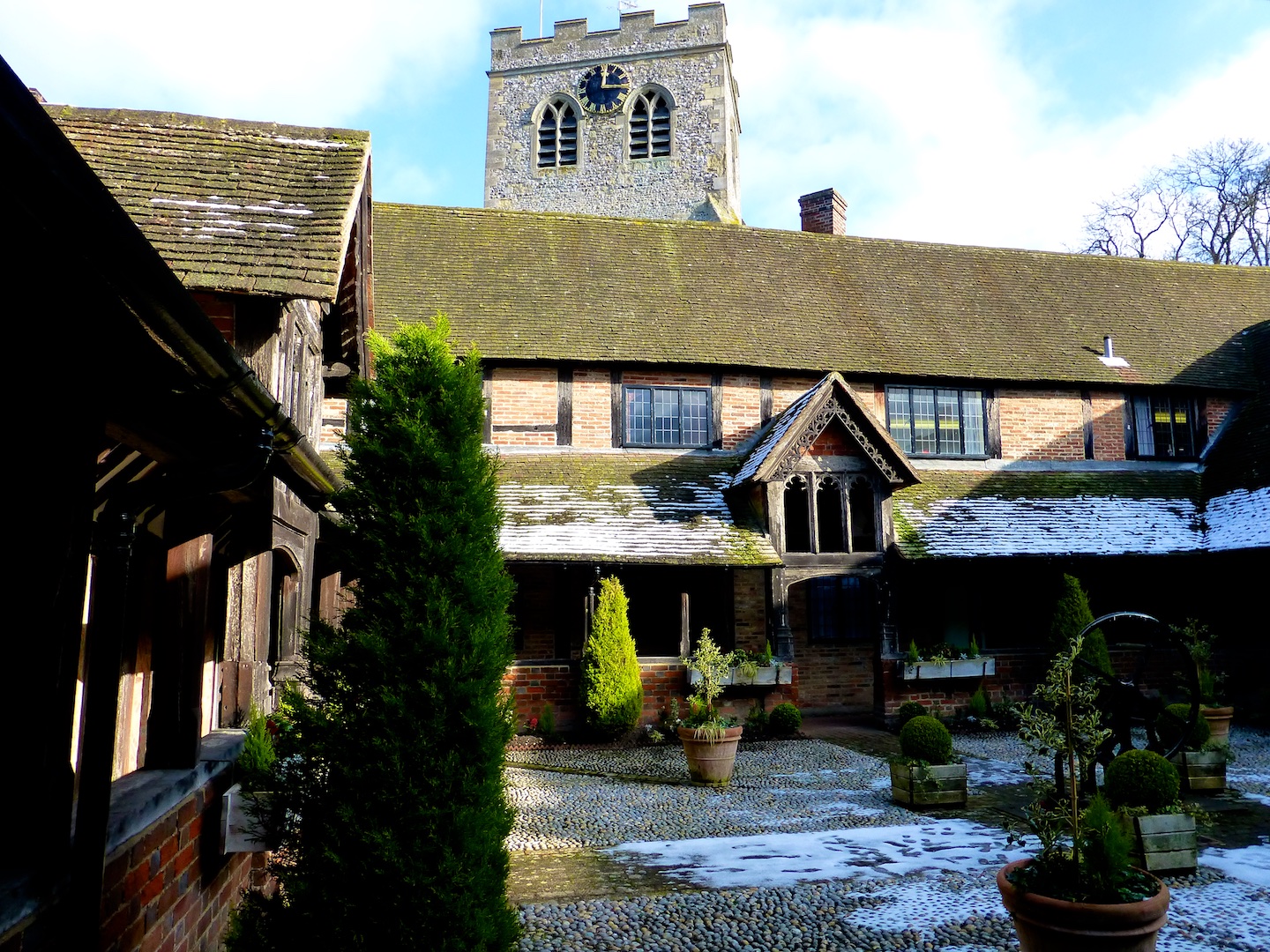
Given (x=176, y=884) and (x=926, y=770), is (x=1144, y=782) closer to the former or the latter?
(x=926, y=770)

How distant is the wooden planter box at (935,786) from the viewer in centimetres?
943

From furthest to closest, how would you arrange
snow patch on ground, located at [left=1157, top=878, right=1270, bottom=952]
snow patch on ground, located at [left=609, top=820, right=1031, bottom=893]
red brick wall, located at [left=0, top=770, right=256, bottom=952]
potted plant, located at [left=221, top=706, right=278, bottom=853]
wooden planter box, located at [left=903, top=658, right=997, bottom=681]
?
wooden planter box, located at [left=903, top=658, right=997, bottom=681]
snow patch on ground, located at [left=609, top=820, right=1031, bottom=893]
snow patch on ground, located at [left=1157, top=878, right=1270, bottom=952]
potted plant, located at [left=221, top=706, right=278, bottom=853]
red brick wall, located at [left=0, top=770, right=256, bottom=952]

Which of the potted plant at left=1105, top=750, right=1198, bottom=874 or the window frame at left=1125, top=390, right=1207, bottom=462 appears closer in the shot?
the potted plant at left=1105, top=750, right=1198, bottom=874

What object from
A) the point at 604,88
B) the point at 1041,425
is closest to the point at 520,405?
the point at 1041,425

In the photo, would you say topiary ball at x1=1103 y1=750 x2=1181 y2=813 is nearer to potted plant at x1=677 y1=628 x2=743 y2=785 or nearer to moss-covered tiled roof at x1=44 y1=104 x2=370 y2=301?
potted plant at x1=677 y1=628 x2=743 y2=785

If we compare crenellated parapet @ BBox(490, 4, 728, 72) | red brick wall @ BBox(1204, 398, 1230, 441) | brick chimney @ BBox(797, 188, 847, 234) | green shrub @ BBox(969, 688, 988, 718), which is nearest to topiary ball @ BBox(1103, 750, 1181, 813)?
green shrub @ BBox(969, 688, 988, 718)

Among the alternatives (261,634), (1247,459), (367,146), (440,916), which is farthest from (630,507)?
(1247,459)

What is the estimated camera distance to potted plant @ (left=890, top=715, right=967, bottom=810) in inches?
372

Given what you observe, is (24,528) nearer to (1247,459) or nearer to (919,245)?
(1247,459)

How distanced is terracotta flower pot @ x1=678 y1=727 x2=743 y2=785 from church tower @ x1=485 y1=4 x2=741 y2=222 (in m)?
24.9

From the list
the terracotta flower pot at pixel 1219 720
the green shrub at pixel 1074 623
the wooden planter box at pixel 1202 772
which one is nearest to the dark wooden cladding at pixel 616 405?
the green shrub at pixel 1074 623

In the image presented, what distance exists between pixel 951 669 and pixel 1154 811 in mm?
8026

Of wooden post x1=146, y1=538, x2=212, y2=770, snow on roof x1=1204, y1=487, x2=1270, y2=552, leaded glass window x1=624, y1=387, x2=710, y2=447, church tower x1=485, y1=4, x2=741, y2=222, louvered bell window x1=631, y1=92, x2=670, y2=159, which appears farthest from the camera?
louvered bell window x1=631, y1=92, x2=670, y2=159

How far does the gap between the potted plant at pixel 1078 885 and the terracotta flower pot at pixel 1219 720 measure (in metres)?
8.51
